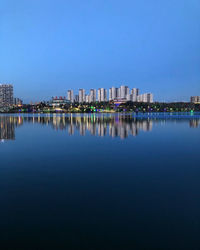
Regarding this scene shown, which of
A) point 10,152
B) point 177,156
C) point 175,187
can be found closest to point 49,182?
point 175,187

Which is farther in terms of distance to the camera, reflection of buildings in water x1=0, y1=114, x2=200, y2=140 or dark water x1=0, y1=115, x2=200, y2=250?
reflection of buildings in water x1=0, y1=114, x2=200, y2=140

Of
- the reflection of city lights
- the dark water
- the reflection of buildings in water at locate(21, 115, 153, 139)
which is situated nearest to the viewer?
the dark water

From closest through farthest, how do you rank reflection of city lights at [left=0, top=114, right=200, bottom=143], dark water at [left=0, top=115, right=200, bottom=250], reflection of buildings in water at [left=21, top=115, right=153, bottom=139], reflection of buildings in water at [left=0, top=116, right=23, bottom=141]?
dark water at [left=0, top=115, right=200, bottom=250] → reflection of buildings in water at [left=0, top=116, right=23, bottom=141] → reflection of city lights at [left=0, top=114, right=200, bottom=143] → reflection of buildings in water at [left=21, top=115, right=153, bottom=139]

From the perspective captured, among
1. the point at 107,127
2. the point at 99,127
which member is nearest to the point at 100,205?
the point at 107,127

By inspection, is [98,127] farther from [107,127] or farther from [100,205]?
[100,205]

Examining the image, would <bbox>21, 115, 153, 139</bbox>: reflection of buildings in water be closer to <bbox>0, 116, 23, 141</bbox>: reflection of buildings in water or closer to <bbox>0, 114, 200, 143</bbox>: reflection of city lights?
<bbox>0, 114, 200, 143</bbox>: reflection of city lights

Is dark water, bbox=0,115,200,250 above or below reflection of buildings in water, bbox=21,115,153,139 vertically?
below

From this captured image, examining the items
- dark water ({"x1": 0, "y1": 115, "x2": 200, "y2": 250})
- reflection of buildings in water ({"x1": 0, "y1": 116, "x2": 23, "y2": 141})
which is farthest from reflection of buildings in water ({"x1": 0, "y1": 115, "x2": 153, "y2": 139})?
dark water ({"x1": 0, "y1": 115, "x2": 200, "y2": 250})

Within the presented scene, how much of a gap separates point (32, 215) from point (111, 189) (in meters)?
2.74

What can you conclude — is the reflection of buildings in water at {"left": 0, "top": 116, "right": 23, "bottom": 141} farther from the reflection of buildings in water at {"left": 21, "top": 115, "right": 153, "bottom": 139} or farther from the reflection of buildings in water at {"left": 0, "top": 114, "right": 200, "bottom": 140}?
the reflection of buildings in water at {"left": 21, "top": 115, "right": 153, "bottom": 139}

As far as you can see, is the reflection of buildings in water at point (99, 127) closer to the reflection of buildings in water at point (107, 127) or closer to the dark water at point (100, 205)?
the reflection of buildings in water at point (107, 127)

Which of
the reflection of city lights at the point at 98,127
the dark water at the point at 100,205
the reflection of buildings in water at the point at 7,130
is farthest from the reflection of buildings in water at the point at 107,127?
the dark water at the point at 100,205

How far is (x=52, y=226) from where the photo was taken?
15.6 ft

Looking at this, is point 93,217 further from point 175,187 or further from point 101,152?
point 101,152
